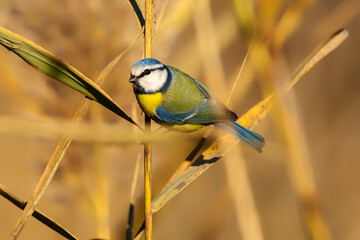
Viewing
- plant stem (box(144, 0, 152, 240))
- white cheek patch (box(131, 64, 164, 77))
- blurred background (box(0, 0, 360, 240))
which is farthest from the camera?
white cheek patch (box(131, 64, 164, 77))

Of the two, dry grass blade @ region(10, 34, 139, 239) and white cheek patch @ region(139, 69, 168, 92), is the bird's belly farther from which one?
dry grass blade @ region(10, 34, 139, 239)

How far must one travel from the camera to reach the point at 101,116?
144 cm

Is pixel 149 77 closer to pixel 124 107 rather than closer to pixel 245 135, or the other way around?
pixel 124 107

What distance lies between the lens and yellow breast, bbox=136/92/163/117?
142 cm

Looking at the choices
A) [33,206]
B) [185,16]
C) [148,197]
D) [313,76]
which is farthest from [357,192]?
[33,206]

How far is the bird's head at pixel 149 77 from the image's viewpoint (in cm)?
130

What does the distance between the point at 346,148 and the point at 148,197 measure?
5.07ft

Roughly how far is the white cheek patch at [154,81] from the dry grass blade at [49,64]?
52 cm

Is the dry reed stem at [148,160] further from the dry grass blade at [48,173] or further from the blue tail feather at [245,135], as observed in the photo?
the blue tail feather at [245,135]

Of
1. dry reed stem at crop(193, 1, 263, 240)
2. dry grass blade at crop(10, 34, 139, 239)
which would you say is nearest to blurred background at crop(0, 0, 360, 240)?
dry reed stem at crop(193, 1, 263, 240)

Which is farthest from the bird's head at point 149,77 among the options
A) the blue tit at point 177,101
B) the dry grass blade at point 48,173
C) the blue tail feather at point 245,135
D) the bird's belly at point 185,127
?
the dry grass blade at point 48,173

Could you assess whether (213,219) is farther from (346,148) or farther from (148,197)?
(346,148)

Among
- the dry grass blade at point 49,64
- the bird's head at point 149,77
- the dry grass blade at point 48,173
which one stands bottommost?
the dry grass blade at point 48,173

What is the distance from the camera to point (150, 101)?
4.80 ft
